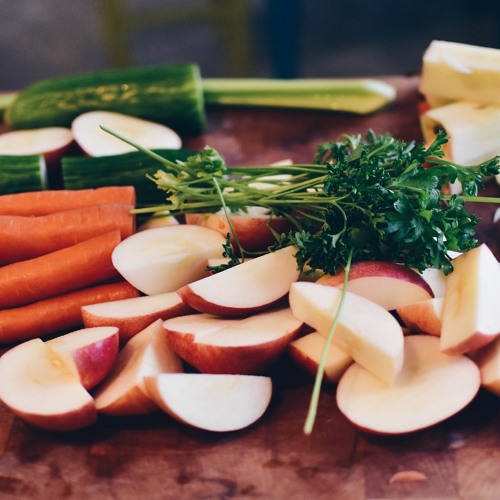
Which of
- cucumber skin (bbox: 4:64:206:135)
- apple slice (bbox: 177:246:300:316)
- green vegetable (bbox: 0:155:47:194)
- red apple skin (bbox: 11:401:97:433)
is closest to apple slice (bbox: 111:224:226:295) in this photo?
apple slice (bbox: 177:246:300:316)

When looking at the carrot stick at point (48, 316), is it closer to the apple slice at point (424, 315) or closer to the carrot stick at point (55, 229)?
the carrot stick at point (55, 229)

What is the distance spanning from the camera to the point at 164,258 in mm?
2049

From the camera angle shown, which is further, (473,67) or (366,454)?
(473,67)

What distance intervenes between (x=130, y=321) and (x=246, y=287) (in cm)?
32

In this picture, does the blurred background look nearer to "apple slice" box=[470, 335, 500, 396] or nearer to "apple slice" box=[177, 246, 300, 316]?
"apple slice" box=[177, 246, 300, 316]

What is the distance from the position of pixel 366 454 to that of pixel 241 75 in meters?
3.13

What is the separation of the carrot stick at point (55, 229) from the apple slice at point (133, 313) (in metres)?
0.28

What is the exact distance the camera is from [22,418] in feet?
5.76

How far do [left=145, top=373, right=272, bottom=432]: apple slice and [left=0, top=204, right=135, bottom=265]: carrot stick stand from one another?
0.64 meters

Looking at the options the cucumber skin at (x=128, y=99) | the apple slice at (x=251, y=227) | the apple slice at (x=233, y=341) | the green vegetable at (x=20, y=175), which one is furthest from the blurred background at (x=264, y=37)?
the apple slice at (x=233, y=341)

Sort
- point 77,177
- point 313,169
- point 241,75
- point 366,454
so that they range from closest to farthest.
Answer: point 366,454, point 313,169, point 77,177, point 241,75

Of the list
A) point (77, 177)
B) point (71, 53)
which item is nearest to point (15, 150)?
point (77, 177)

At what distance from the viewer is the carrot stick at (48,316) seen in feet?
6.80

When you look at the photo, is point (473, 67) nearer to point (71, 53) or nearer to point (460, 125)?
point (460, 125)
